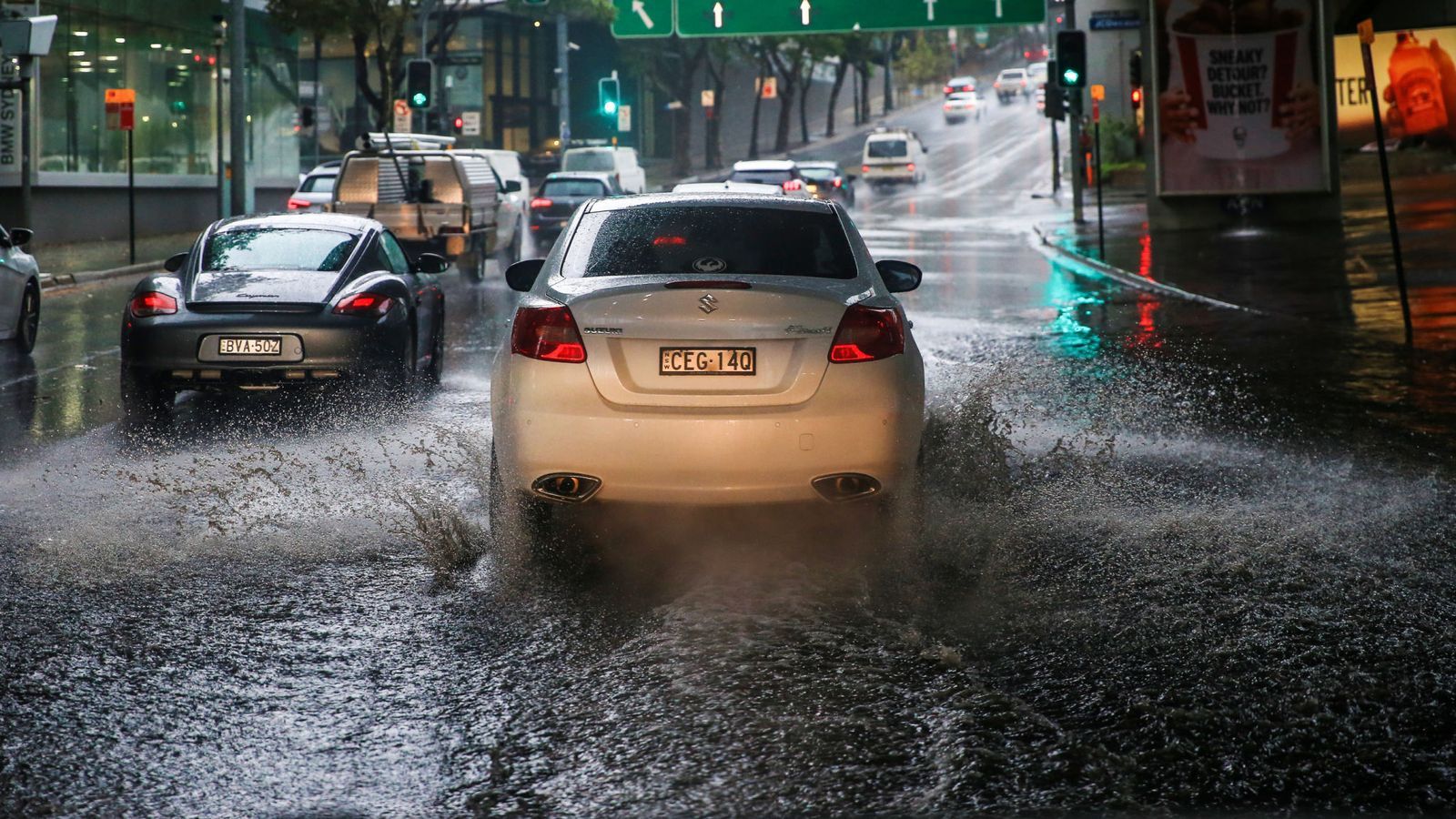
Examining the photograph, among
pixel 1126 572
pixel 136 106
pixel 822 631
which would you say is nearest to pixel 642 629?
pixel 822 631

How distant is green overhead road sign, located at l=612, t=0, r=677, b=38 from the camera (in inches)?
1634

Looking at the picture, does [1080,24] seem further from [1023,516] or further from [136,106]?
[1023,516]

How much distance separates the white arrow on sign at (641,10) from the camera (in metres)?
41.6

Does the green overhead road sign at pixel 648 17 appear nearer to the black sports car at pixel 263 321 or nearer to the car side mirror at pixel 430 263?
the car side mirror at pixel 430 263

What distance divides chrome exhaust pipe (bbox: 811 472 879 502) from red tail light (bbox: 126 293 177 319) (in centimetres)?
596

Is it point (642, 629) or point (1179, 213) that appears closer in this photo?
point (642, 629)

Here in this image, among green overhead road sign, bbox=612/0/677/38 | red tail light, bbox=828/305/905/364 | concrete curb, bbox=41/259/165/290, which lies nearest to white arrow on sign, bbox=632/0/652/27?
green overhead road sign, bbox=612/0/677/38

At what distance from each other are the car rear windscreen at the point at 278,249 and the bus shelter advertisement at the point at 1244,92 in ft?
72.8

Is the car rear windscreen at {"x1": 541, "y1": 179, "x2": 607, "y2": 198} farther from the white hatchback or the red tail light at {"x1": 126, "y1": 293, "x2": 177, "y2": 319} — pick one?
the white hatchback

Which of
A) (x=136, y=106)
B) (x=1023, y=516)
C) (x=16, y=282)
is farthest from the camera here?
(x=136, y=106)

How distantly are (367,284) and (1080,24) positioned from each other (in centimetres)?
6277

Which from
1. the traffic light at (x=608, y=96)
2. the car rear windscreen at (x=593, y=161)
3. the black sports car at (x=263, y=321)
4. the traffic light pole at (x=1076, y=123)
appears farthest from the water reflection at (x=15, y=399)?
the traffic light at (x=608, y=96)

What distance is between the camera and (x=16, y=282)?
15141mm

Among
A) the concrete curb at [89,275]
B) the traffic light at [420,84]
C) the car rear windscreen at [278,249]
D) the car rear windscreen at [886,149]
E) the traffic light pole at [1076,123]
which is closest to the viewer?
the car rear windscreen at [278,249]
